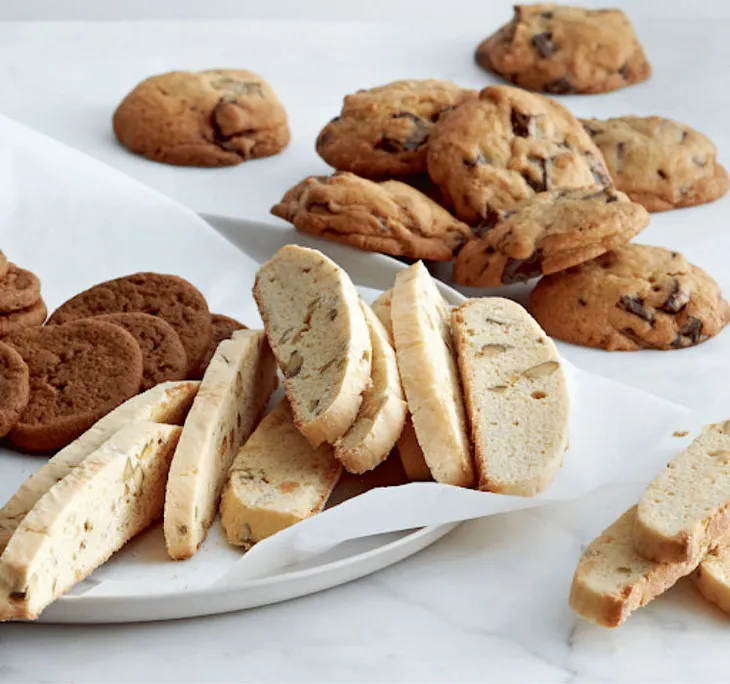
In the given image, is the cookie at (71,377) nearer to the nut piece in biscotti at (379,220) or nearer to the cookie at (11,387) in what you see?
the cookie at (11,387)

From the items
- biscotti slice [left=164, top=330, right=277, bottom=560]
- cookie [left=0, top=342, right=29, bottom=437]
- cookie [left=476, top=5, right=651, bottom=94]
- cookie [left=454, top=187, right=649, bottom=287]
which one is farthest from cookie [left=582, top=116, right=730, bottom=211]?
cookie [left=0, top=342, right=29, bottom=437]

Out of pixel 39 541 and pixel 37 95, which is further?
pixel 37 95

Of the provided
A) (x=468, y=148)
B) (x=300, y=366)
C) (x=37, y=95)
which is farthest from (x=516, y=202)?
(x=37, y=95)

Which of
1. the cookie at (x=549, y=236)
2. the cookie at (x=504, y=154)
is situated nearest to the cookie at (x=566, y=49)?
the cookie at (x=504, y=154)

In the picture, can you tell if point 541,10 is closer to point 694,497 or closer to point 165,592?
point 694,497

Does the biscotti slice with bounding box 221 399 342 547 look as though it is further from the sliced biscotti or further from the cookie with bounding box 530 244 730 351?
the cookie with bounding box 530 244 730 351

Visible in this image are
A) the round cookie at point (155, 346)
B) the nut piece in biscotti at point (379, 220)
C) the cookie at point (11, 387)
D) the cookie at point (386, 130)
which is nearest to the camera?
the cookie at point (11, 387)

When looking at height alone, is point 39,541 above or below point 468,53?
above
